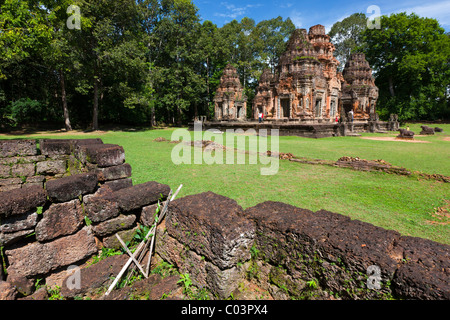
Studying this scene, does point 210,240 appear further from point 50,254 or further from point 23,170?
point 23,170

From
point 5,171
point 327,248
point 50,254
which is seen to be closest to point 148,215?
point 50,254

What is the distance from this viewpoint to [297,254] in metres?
1.99

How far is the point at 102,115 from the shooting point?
97.9ft

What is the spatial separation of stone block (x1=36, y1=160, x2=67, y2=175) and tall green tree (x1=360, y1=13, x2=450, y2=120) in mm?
36270

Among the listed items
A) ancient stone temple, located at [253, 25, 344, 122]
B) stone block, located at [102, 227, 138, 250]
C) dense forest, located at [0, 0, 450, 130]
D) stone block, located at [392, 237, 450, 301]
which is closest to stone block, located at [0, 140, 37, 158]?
stone block, located at [102, 227, 138, 250]

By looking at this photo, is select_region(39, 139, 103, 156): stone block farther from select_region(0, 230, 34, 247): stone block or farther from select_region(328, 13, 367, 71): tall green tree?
select_region(328, 13, 367, 71): tall green tree

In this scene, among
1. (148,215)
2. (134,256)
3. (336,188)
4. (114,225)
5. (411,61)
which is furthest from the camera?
(411,61)

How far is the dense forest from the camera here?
1994cm

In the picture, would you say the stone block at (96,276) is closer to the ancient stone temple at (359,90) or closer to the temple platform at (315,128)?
the temple platform at (315,128)

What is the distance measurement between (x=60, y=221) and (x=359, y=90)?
28699mm

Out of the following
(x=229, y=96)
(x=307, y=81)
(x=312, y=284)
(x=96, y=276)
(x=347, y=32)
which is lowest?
(x=96, y=276)

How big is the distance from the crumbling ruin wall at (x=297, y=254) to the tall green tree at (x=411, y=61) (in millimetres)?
35313

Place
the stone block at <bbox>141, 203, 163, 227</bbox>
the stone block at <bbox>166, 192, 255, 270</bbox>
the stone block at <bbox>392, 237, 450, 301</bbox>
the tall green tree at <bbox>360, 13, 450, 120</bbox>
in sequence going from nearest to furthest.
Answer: the stone block at <bbox>392, 237, 450, 301</bbox>
the stone block at <bbox>166, 192, 255, 270</bbox>
the stone block at <bbox>141, 203, 163, 227</bbox>
the tall green tree at <bbox>360, 13, 450, 120</bbox>
